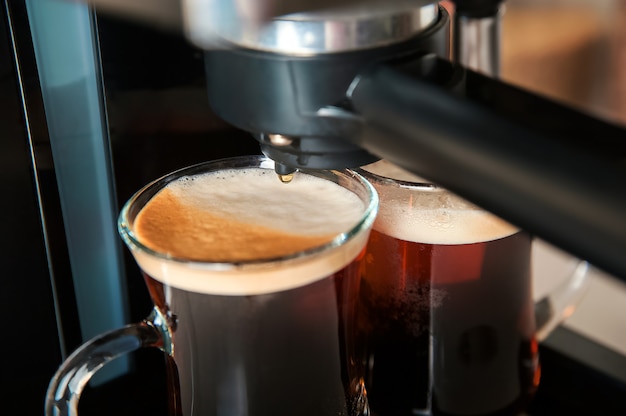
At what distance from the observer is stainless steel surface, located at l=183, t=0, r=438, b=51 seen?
28 centimetres

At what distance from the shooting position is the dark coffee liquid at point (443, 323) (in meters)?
0.43

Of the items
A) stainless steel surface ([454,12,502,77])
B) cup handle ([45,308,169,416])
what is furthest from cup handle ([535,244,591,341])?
cup handle ([45,308,169,416])

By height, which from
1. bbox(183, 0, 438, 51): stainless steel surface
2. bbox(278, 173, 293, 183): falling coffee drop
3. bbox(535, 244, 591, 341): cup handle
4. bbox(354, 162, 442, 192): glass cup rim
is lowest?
bbox(535, 244, 591, 341): cup handle

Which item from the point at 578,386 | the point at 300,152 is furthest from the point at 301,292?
the point at 578,386

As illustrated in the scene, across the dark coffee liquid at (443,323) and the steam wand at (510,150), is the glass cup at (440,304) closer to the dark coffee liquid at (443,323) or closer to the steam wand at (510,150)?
the dark coffee liquid at (443,323)

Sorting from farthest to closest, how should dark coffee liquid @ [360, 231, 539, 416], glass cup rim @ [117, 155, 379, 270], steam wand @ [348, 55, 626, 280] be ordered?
dark coffee liquid @ [360, 231, 539, 416] → glass cup rim @ [117, 155, 379, 270] → steam wand @ [348, 55, 626, 280]

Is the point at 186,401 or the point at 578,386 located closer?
the point at 186,401

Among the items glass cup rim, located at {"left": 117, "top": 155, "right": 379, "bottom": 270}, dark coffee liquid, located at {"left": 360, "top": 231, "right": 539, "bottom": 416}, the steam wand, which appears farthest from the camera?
dark coffee liquid, located at {"left": 360, "top": 231, "right": 539, "bottom": 416}

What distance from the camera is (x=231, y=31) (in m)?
0.30

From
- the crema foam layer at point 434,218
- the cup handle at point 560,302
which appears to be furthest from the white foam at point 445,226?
the cup handle at point 560,302

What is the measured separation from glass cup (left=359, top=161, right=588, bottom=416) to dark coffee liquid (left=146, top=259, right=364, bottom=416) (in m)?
0.06

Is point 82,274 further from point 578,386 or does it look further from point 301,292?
point 578,386

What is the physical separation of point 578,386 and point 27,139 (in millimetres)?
344

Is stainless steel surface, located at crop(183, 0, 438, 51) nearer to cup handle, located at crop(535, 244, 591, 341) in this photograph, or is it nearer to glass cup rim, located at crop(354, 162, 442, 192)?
glass cup rim, located at crop(354, 162, 442, 192)
